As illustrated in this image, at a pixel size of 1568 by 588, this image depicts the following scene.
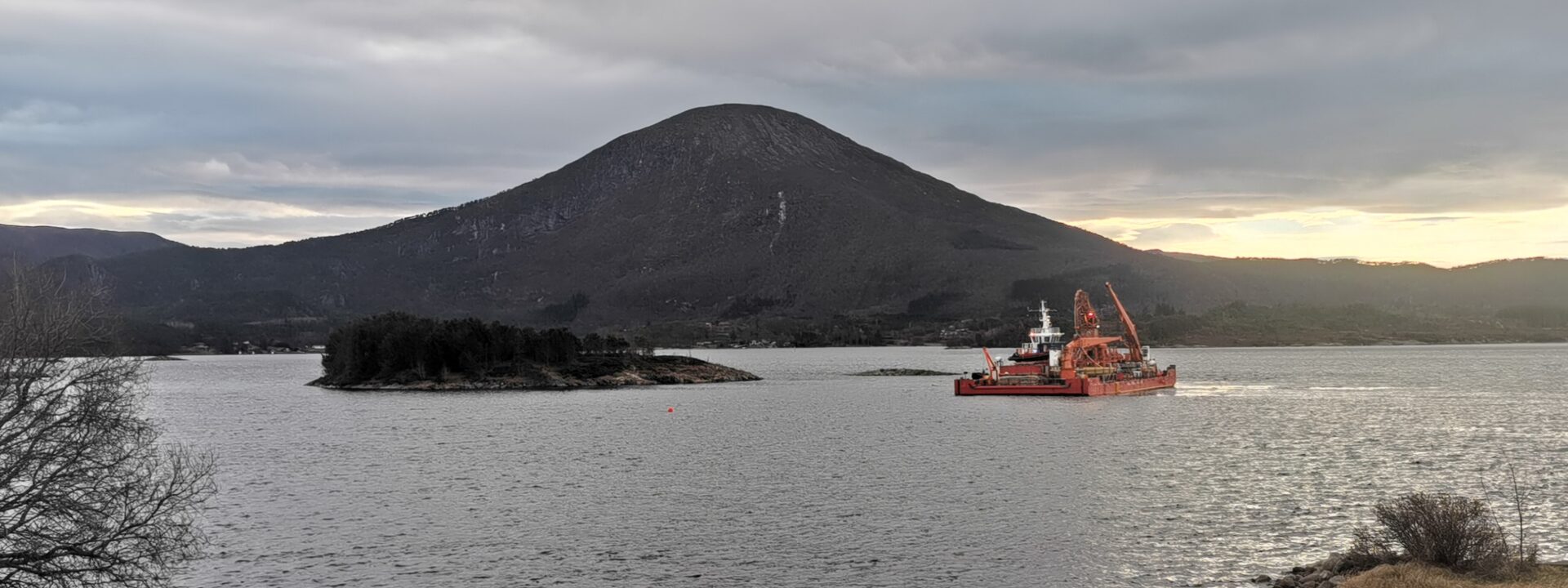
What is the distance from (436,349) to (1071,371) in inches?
3101

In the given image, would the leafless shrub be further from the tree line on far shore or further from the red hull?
the tree line on far shore

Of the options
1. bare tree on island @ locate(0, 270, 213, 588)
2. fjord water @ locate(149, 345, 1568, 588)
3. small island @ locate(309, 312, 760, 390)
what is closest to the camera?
bare tree on island @ locate(0, 270, 213, 588)

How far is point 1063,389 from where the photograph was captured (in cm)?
10938

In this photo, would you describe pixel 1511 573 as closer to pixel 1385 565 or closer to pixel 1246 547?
pixel 1385 565

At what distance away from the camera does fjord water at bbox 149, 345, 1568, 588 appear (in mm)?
29953

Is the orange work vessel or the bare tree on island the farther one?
the orange work vessel

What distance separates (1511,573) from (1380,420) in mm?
59028

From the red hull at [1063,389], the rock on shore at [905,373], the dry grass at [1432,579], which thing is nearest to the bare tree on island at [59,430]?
the dry grass at [1432,579]

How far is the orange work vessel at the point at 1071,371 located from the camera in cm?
11094

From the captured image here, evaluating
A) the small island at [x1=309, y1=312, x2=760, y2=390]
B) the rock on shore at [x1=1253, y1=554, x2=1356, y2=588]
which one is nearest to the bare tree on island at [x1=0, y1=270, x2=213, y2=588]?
the rock on shore at [x1=1253, y1=554, x2=1356, y2=588]

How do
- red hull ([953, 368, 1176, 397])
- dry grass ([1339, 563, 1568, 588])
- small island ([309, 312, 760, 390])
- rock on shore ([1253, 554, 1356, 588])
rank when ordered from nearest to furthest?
dry grass ([1339, 563, 1568, 588]), rock on shore ([1253, 554, 1356, 588]), red hull ([953, 368, 1176, 397]), small island ([309, 312, 760, 390])

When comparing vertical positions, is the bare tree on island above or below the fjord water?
above

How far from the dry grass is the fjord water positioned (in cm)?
431

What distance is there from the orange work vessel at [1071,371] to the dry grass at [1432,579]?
86.0 meters
